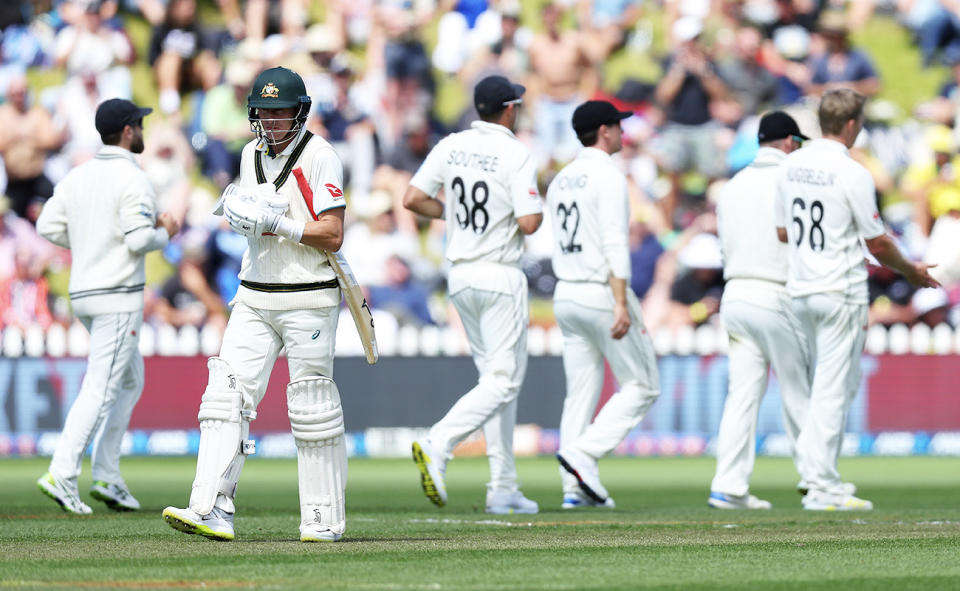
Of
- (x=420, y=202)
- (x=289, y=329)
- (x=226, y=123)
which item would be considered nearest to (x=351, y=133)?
(x=226, y=123)

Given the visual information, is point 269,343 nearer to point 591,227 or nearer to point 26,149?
point 591,227

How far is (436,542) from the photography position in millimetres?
7734

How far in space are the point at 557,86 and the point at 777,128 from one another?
927 centimetres

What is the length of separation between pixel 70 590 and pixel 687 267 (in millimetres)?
12981

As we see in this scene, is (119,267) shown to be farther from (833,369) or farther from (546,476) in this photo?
(546,476)

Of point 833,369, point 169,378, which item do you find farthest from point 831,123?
point 169,378

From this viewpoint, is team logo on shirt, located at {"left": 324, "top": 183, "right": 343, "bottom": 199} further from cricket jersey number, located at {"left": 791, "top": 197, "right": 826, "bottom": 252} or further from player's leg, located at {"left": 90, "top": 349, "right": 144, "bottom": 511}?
cricket jersey number, located at {"left": 791, "top": 197, "right": 826, "bottom": 252}

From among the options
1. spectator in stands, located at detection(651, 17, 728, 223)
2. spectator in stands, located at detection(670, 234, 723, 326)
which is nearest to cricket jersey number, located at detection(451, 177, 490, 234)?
spectator in stands, located at detection(670, 234, 723, 326)

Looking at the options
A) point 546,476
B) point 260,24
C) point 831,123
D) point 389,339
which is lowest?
point 546,476

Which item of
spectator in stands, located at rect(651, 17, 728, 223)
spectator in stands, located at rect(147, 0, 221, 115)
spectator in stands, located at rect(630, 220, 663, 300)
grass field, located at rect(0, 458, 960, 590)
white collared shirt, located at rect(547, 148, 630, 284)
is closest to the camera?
grass field, located at rect(0, 458, 960, 590)

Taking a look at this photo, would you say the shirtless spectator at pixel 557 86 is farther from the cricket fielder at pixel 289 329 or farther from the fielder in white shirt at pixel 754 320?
the cricket fielder at pixel 289 329

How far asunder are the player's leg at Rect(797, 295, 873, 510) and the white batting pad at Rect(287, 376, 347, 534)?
3779 millimetres

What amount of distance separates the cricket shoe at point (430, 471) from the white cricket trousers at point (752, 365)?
197 cm

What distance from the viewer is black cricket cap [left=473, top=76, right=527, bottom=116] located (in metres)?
10.2
